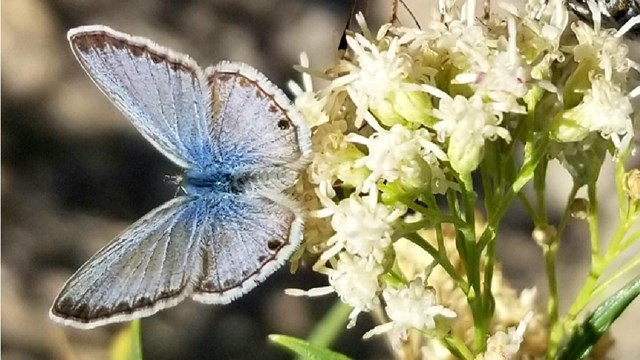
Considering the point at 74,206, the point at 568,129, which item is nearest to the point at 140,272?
the point at 568,129

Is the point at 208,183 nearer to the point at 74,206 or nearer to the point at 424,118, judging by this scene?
the point at 424,118

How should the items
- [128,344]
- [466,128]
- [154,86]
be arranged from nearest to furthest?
[466,128]
[154,86]
[128,344]

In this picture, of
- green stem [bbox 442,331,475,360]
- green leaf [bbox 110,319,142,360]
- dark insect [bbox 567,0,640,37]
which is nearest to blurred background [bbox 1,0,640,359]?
green leaf [bbox 110,319,142,360]

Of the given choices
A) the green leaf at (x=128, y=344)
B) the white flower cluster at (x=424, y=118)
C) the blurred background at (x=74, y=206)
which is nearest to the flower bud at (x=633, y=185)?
the white flower cluster at (x=424, y=118)

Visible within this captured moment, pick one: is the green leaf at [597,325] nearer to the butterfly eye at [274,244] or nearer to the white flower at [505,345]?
the white flower at [505,345]

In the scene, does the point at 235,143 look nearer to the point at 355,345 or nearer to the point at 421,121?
the point at 421,121

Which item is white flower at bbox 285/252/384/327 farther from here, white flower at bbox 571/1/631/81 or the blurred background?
the blurred background

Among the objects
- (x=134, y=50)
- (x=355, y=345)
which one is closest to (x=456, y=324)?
(x=134, y=50)
